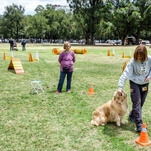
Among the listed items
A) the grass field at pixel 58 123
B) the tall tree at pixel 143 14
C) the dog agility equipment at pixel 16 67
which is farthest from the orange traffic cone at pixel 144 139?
the tall tree at pixel 143 14

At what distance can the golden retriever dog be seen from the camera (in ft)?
16.8

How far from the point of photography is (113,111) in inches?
210

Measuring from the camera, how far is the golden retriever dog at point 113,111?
16.8 ft

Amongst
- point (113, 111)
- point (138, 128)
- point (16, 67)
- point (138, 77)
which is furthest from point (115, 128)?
point (16, 67)

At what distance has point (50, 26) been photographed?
250 feet

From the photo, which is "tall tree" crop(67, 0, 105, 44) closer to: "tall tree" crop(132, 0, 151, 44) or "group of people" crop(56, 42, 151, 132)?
"tall tree" crop(132, 0, 151, 44)

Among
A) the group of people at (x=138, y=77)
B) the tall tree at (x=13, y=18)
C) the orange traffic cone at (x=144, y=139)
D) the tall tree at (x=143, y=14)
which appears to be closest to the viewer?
the orange traffic cone at (x=144, y=139)

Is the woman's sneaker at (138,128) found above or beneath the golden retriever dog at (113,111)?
beneath

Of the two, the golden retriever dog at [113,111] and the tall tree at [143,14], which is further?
the tall tree at [143,14]

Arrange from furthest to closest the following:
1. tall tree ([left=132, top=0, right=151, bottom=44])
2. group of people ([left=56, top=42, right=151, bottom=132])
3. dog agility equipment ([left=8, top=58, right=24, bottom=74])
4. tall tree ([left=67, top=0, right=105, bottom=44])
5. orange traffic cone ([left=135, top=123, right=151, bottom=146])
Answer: tall tree ([left=67, top=0, right=105, bottom=44]) → tall tree ([left=132, top=0, right=151, bottom=44]) → dog agility equipment ([left=8, top=58, right=24, bottom=74]) → group of people ([left=56, top=42, right=151, bottom=132]) → orange traffic cone ([left=135, top=123, right=151, bottom=146])

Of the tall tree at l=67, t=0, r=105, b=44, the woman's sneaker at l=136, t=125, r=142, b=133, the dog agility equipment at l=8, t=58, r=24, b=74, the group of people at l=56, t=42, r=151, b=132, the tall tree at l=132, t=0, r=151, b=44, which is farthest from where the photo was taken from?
the tall tree at l=67, t=0, r=105, b=44

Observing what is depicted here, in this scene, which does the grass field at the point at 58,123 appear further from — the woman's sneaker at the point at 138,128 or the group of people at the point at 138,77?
the group of people at the point at 138,77

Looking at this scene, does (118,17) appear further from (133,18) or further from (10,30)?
(10,30)

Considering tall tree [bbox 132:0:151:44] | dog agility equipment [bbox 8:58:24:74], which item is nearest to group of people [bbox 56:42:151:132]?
dog agility equipment [bbox 8:58:24:74]
